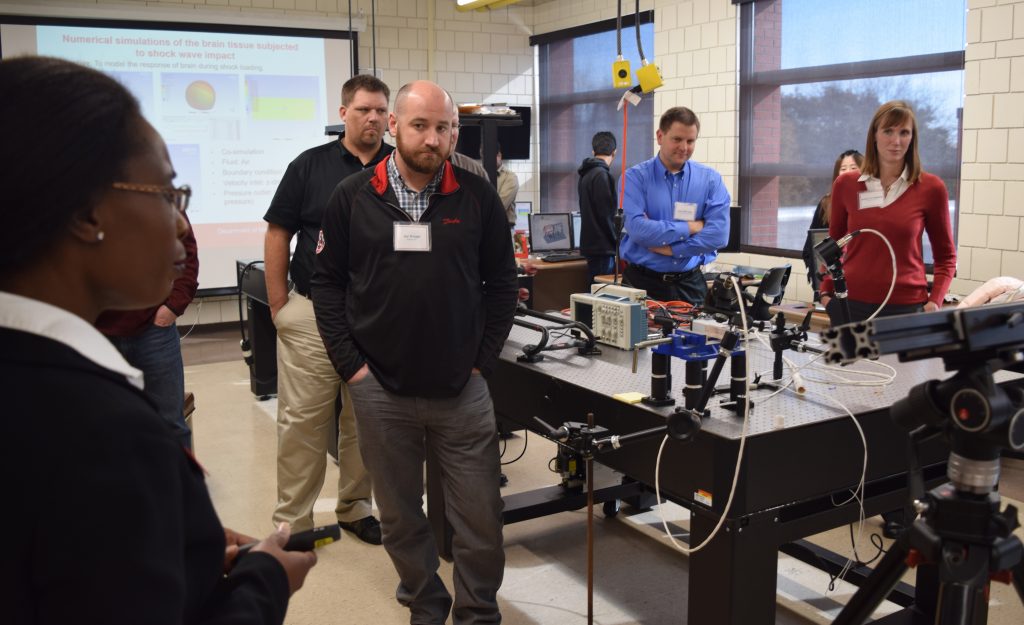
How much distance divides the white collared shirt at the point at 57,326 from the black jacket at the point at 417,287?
1.47 metres

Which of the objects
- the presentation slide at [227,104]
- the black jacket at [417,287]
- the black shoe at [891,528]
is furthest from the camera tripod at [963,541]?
the presentation slide at [227,104]

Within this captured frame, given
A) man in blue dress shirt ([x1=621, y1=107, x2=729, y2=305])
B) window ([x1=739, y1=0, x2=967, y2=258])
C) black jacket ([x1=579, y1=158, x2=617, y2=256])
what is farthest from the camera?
black jacket ([x1=579, y1=158, x2=617, y2=256])

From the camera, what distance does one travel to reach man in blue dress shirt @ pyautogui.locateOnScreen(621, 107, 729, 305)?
12.3 feet

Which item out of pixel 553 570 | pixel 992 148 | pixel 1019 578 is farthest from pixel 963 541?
pixel 992 148

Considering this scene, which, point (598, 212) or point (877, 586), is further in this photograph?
point (598, 212)

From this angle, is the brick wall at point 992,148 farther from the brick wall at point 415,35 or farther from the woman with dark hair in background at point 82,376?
the brick wall at point 415,35

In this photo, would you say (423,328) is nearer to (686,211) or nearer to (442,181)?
(442,181)

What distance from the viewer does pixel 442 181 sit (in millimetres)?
2346

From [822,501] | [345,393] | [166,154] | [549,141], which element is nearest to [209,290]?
[549,141]

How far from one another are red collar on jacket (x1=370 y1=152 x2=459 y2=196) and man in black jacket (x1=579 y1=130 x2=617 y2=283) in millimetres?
4122

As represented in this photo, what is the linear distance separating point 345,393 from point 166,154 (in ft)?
8.00

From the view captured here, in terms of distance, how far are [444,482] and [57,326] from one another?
1762mm

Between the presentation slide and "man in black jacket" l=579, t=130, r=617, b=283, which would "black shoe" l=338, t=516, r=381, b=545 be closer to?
"man in black jacket" l=579, t=130, r=617, b=283

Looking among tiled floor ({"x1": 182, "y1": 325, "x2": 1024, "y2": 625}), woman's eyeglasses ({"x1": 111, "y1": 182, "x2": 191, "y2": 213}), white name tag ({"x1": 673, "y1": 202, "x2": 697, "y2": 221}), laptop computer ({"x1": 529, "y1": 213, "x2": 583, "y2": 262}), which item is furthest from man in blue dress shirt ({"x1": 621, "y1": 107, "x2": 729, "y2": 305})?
laptop computer ({"x1": 529, "y1": 213, "x2": 583, "y2": 262})
